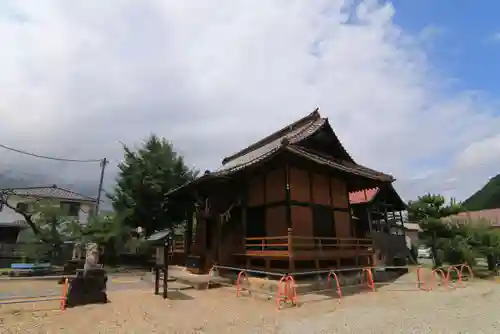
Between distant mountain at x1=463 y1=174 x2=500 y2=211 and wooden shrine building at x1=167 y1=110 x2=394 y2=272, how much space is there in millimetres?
63672

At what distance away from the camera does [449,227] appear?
18.7 meters

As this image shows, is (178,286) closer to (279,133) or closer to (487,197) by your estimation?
(279,133)

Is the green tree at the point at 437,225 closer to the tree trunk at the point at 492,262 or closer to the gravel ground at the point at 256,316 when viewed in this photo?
the tree trunk at the point at 492,262

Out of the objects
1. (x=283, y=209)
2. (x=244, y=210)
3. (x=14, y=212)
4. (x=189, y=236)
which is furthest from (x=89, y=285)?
(x=14, y=212)

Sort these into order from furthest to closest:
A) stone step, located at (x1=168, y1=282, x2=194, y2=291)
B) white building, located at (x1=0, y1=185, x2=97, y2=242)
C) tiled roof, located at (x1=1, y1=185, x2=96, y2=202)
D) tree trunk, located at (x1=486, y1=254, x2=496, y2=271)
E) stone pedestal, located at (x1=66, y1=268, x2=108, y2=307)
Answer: tiled roof, located at (x1=1, y1=185, x2=96, y2=202) → white building, located at (x1=0, y1=185, x2=97, y2=242) → tree trunk, located at (x1=486, y1=254, x2=496, y2=271) → stone step, located at (x1=168, y1=282, x2=194, y2=291) → stone pedestal, located at (x1=66, y1=268, x2=108, y2=307)

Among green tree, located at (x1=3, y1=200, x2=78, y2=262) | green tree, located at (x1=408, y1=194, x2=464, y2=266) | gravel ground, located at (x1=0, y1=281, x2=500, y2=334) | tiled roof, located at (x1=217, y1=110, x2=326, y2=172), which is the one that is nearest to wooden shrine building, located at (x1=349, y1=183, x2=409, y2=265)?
green tree, located at (x1=408, y1=194, x2=464, y2=266)

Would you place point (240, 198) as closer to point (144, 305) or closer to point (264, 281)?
point (264, 281)

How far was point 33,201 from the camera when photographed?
2911 cm

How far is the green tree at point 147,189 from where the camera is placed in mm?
23094

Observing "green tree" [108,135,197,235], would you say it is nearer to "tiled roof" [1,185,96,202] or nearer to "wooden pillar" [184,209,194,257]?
"wooden pillar" [184,209,194,257]

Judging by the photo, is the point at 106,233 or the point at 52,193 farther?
the point at 52,193

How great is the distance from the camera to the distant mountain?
64294 mm

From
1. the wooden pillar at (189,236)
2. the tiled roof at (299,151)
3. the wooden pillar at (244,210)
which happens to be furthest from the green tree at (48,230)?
the wooden pillar at (244,210)

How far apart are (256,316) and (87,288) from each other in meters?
5.29
